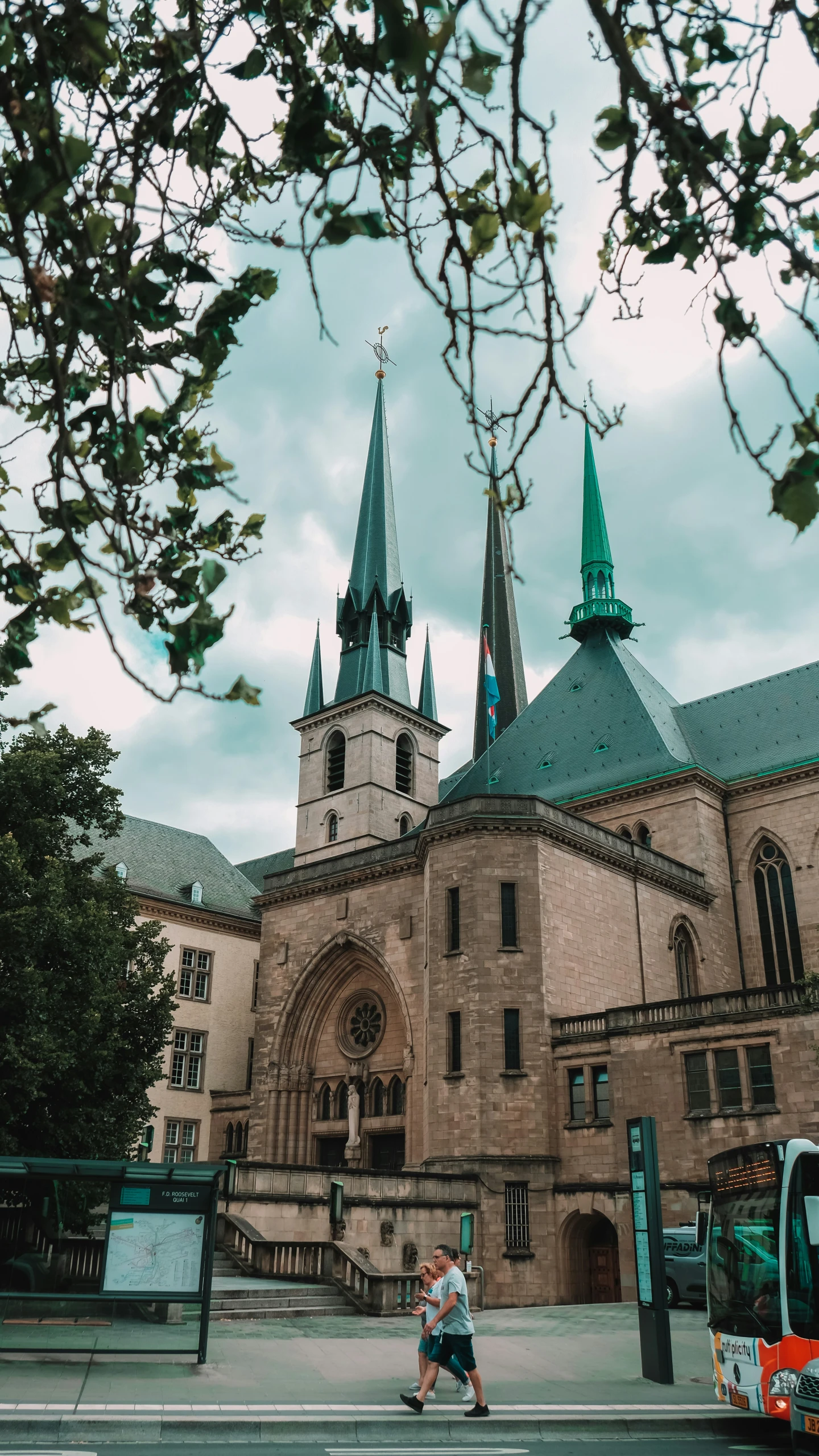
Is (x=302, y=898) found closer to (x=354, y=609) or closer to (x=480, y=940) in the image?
(x=480, y=940)

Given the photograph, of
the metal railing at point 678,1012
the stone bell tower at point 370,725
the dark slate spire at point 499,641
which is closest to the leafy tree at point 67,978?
the metal railing at point 678,1012

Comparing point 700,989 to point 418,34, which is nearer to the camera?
point 418,34

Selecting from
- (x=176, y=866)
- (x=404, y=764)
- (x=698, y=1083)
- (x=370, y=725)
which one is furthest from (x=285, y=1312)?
(x=404, y=764)

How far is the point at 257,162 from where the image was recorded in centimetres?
553

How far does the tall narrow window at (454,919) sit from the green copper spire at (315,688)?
24.5 m

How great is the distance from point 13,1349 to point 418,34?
10.9 meters

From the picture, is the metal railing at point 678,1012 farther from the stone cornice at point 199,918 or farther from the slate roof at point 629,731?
the stone cornice at point 199,918

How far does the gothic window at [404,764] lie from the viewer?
50.5 metres

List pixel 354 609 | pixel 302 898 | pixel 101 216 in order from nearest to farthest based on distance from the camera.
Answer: pixel 101 216 < pixel 302 898 < pixel 354 609


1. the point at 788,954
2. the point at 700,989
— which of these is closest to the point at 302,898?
the point at 700,989

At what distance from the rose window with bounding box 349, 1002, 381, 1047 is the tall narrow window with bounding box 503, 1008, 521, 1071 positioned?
6.75 meters

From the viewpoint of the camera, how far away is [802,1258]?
9.50 metres

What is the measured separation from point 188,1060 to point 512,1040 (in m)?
16.7

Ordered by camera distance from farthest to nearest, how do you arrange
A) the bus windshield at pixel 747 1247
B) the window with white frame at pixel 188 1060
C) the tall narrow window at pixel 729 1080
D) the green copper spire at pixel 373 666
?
the green copper spire at pixel 373 666 → the window with white frame at pixel 188 1060 → the tall narrow window at pixel 729 1080 → the bus windshield at pixel 747 1247
